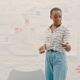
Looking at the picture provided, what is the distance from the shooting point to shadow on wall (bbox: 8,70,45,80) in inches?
65.9

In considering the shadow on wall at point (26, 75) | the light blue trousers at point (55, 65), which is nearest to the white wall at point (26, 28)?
the shadow on wall at point (26, 75)

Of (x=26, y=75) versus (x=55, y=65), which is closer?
(x=55, y=65)

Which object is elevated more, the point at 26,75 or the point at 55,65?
the point at 55,65

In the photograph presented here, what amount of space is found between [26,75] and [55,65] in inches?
18.1

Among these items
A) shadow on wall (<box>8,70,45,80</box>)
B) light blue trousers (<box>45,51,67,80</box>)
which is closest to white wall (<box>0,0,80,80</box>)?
shadow on wall (<box>8,70,45,80</box>)

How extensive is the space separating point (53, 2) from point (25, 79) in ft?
1.96

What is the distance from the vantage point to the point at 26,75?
1.70 metres

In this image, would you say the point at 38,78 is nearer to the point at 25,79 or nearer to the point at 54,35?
the point at 25,79

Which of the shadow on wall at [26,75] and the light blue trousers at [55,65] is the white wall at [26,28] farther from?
the light blue trousers at [55,65]

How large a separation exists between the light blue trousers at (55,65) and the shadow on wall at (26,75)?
353mm

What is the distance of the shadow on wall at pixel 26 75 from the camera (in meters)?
1.67

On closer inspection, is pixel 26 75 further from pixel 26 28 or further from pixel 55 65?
pixel 55 65

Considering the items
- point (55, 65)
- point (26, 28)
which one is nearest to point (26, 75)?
point (26, 28)

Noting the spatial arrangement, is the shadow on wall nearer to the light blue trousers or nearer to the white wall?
the white wall
